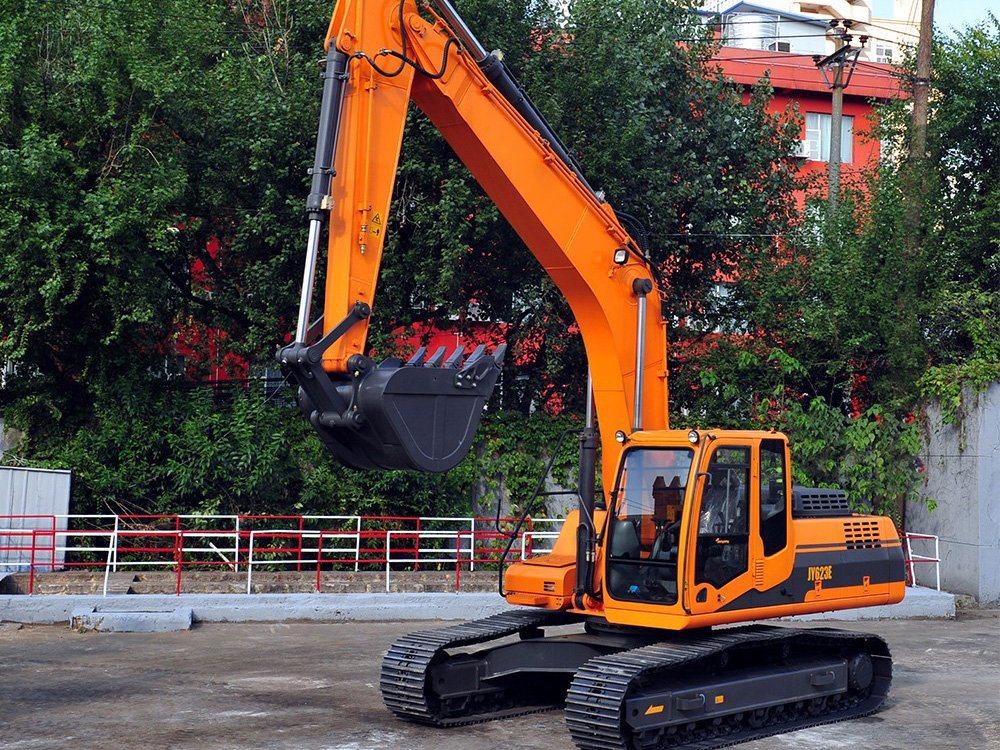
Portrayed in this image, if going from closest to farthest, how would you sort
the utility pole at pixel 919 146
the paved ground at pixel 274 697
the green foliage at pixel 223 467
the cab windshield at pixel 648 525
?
the paved ground at pixel 274 697 → the cab windshield at pixel 648 525 → the green foliage at pixel 223 467 → the utility pole at pixel 919 146

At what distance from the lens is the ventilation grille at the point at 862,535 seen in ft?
36.9

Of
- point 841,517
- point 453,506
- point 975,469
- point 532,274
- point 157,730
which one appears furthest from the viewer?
point 532,274

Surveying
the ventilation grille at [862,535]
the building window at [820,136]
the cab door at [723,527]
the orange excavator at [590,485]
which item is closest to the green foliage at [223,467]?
the orange excavator at [590,485]

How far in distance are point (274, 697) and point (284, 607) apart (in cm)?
565

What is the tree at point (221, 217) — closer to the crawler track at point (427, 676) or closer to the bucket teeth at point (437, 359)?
the crawler track at point (427, 676)

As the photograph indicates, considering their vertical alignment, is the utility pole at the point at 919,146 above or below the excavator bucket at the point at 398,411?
above

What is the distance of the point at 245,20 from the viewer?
23.4 metres

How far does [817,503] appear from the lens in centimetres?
1135

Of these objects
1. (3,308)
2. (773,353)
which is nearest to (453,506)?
(773,353)

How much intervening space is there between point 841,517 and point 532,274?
1271 centimetres

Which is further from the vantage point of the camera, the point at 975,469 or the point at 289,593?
the point at 975,469

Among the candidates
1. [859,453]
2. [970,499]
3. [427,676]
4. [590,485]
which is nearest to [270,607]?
[427,676]

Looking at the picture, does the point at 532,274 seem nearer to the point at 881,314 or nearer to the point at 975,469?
the point at 881,314

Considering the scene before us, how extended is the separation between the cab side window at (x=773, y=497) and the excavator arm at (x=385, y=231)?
131cm
